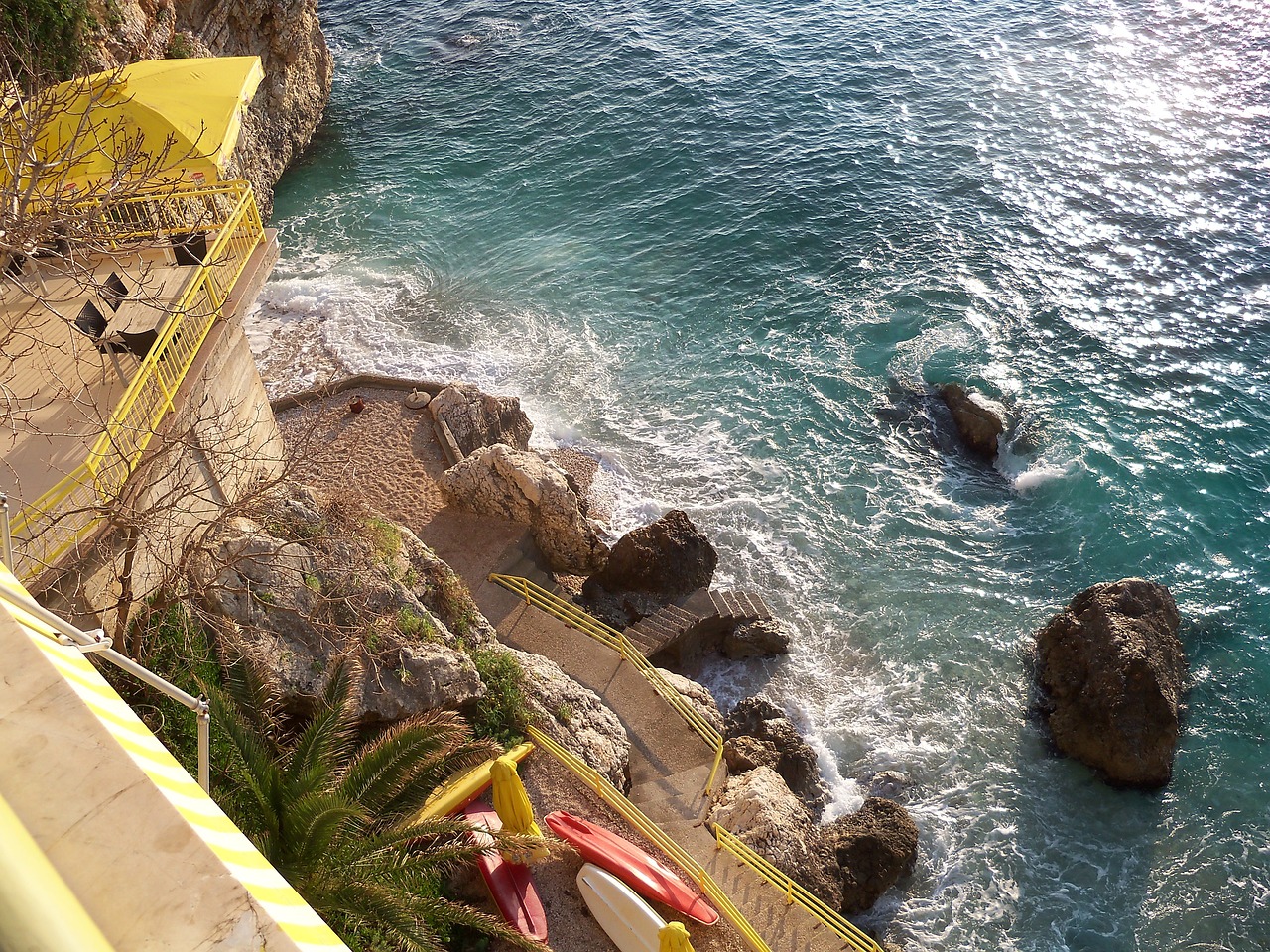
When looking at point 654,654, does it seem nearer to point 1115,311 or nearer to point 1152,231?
point 1115,311

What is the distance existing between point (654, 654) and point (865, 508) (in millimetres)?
6899

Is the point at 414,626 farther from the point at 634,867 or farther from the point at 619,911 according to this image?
the point at 619,911

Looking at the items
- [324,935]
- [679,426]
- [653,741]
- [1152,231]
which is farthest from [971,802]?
[1152,231]

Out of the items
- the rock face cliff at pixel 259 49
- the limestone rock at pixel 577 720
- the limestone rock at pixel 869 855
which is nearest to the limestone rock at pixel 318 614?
the limestone rock at pixel 577 720

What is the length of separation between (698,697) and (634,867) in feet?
16.5

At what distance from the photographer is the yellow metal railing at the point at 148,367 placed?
10.3 meters

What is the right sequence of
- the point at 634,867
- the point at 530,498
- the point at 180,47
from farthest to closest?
the point at 180,47 < the point at 530,498 < the point at 634,867

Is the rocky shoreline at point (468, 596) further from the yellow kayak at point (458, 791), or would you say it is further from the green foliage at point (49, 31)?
the green foliage at point (49, 31)

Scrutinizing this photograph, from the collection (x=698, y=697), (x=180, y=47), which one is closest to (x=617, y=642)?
(x=698, y=697)

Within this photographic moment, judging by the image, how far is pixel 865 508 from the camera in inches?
860

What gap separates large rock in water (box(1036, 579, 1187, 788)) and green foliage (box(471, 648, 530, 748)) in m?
10.0

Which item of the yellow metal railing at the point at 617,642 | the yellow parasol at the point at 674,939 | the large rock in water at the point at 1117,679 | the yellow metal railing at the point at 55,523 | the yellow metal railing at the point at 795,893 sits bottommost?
the large rock in water at the point at 1117,679

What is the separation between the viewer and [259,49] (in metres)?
33.5

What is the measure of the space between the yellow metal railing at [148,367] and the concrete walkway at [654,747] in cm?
697
